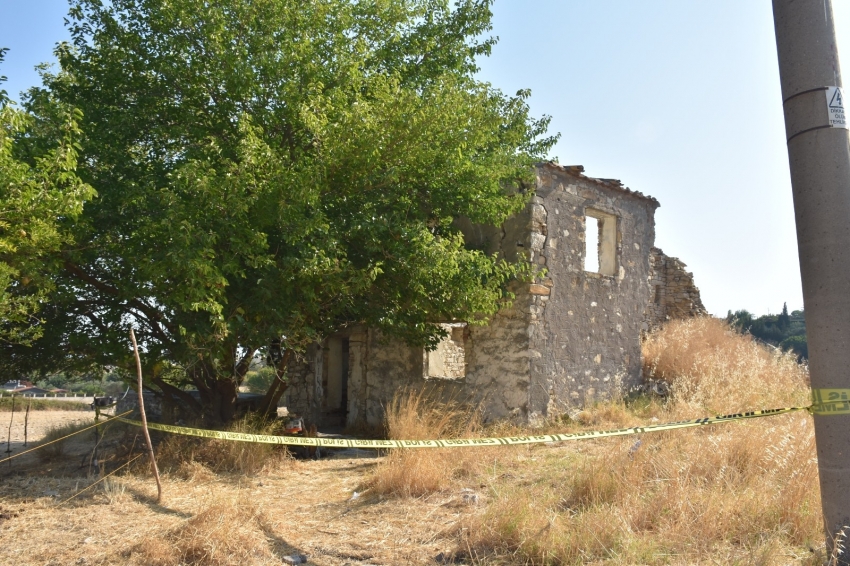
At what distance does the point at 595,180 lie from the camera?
10.9 metres

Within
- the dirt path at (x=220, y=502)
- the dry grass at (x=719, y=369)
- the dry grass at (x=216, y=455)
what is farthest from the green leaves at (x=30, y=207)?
the dry grass at (x=719, y=369)

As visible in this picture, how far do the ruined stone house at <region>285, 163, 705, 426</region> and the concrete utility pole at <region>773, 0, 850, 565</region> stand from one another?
239 inches

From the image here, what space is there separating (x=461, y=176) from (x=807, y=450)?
5.17 m

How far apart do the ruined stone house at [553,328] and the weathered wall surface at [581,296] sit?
0.02 meters

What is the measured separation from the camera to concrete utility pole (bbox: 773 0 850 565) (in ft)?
11.3

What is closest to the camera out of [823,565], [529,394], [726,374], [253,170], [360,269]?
[823,565]

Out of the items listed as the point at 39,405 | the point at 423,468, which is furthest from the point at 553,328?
the point at 39,405

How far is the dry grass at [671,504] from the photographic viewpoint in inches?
164

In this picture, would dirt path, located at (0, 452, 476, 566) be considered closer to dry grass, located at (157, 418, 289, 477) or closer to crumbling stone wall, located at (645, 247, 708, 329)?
dry grass, located at (157, 418, 289, 477)

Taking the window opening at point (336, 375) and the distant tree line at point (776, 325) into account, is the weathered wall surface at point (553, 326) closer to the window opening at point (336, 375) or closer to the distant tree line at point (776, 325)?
the window opening at point (336, 375)

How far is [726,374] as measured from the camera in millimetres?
10906

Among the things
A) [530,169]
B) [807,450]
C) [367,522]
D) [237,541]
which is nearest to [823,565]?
[807,450]

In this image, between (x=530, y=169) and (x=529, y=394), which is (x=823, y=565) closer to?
(x=529, y=394)

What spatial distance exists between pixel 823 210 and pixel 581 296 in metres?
7.16
